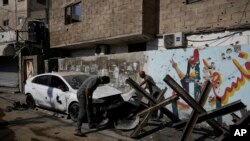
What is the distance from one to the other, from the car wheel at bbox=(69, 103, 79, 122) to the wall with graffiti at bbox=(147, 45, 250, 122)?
2.89 metres

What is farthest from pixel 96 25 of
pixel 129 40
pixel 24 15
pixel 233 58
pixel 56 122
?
pixel 24 15

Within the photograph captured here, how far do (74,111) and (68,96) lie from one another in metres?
0.55

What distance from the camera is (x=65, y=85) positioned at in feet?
30.0

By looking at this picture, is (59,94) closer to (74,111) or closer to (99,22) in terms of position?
(74,111)

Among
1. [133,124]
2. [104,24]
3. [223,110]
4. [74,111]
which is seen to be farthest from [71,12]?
[223,110]

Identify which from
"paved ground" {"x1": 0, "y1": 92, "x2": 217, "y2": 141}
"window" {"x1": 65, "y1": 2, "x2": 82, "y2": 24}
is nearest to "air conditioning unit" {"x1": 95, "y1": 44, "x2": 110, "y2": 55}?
"window" {"x1": 65, "y1": 2, "x2": 82, "y2": 24}

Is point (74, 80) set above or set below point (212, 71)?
below

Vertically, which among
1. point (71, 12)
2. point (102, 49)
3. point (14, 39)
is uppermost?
point (71, 12)

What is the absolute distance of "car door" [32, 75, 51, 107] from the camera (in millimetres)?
9938

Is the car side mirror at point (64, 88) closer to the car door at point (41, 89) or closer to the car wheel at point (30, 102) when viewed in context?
the car door at point (41, 89)

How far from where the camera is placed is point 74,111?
336 inches

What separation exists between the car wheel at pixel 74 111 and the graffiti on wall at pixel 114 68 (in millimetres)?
2663

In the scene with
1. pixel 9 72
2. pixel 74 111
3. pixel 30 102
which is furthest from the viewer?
pixel 9 72

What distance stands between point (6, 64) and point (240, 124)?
21.5 meters
